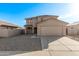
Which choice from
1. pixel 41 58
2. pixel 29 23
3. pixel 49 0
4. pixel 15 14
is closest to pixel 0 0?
pixel 49 0

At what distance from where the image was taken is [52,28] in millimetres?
11648

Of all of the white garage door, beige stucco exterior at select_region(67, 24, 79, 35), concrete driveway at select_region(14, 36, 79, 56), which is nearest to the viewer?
concrete driveway at select_region(14, 36, 79, 56)

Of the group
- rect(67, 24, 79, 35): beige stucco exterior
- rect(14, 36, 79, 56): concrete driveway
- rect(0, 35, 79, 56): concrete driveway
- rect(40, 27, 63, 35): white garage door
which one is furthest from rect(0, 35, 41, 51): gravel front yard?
rect(67, 24, 79, 35): beige stucco exterior

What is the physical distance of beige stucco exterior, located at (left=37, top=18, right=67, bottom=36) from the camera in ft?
37.9

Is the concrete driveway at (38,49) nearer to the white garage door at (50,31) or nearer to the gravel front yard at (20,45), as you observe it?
the gravel front yard at (20,45)

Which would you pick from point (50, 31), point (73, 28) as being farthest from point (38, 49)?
point (73, 28)

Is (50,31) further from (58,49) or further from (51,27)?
(58,49)

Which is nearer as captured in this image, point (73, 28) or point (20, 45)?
point (20, 45)

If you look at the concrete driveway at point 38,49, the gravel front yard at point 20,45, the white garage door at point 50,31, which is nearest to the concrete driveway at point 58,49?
the concrete driveway at point 38,49

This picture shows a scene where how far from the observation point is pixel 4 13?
12078 mm

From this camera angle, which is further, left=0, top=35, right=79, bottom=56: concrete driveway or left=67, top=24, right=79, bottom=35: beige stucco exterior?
left=67, top=24, right=79, bottom=35: beige stucco exterior

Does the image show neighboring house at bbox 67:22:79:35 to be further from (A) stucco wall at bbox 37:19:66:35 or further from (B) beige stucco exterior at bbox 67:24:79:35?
(A) stucco wall at bbox 37:19:66:35

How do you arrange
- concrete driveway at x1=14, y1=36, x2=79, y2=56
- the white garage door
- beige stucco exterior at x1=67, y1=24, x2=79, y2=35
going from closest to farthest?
concrete driveway at x1=14, y1=36, x2=79, y2=56 → the white garage door → beige stucco exterior at x1=67, y1=24, x2=79, y2=35

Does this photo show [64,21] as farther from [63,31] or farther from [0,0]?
[0,0]
